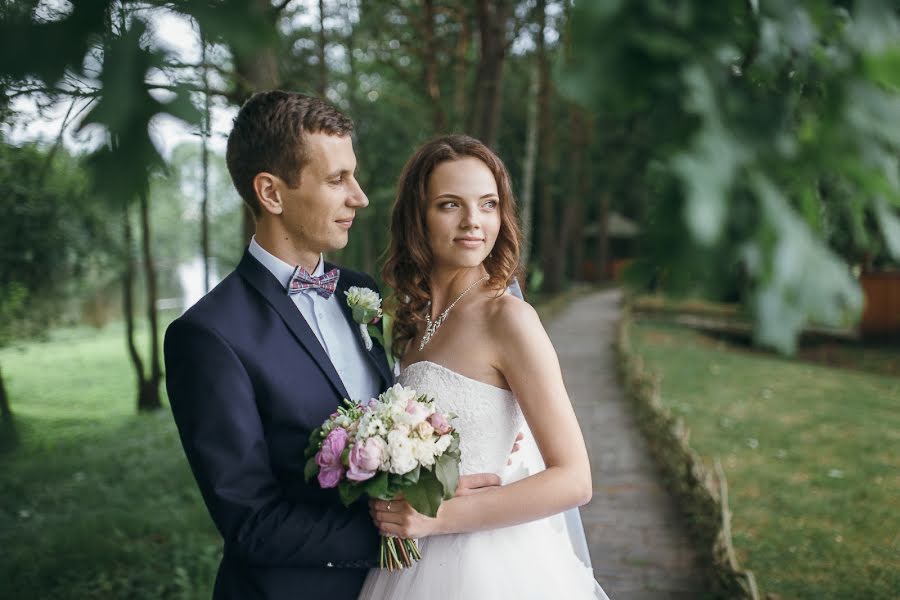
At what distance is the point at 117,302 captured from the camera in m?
19.6

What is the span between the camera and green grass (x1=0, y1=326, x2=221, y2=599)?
15.5ft

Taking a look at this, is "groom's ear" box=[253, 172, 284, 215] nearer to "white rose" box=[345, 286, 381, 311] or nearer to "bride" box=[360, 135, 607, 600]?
"white rose" box=[345, 286, 381, 311]

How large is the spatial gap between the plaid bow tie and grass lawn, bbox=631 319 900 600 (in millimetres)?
3996

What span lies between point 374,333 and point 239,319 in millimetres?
595

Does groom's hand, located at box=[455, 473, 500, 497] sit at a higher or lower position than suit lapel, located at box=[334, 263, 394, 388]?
lower

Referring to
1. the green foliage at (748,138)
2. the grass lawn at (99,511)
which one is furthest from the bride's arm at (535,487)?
the grass lawn at (99,511)

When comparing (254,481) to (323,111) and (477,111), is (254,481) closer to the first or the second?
(323,111)

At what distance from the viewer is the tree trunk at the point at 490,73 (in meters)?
9.88

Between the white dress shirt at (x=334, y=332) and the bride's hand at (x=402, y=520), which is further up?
the white dress shirt at (x=334, y=332)

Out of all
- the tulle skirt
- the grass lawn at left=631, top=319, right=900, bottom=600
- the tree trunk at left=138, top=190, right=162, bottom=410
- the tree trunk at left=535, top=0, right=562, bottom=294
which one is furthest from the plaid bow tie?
the tree trunk at left=535, top=0, right=562, bottom=294

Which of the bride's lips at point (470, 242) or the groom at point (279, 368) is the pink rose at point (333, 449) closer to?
the groom at point (279, 368)

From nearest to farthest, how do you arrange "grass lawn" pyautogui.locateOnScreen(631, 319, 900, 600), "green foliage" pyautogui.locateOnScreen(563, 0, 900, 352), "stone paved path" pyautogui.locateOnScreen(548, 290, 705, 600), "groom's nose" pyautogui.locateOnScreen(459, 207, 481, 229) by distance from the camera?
1. "green foliage" pyautogui.locateOnScreen(563, 0, 900, 352)
2. "groom's nose" pyautogui.locateOnScreen(459, 207, 481, 229)
3. "stone paved path" pyautogui.locateOnScreen(548, 290, 705, 600)
4. "grass lawn" pyautogui.locateOnScreen(631, 319, 900, 600)

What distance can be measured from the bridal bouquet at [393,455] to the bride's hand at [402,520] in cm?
8

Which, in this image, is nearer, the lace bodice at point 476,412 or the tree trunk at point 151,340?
the lace bodice at point 476,412
